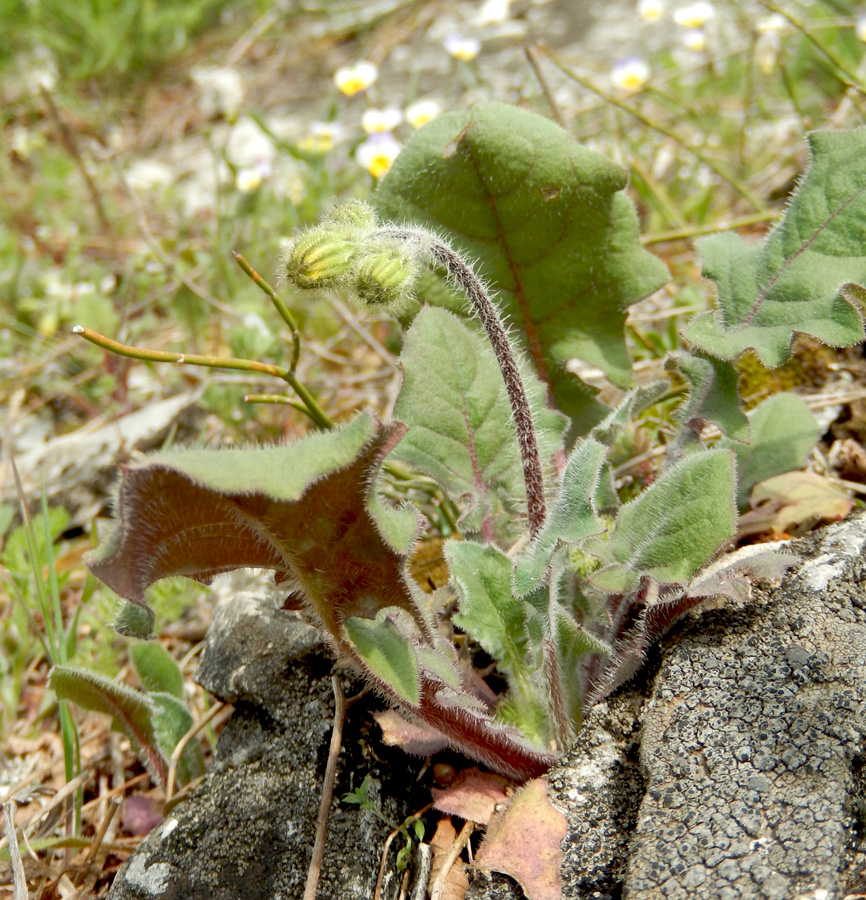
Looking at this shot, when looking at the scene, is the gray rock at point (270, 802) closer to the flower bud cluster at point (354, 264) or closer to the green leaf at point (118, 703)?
the green leaf at point (118, 703)

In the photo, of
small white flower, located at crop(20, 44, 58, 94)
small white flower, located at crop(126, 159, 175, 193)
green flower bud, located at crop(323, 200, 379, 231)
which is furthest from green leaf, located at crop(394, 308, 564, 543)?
small white flower, located at crop(20, 44, 58, 94)

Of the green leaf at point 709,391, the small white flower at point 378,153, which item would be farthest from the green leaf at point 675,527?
the small white flower at point 378,153

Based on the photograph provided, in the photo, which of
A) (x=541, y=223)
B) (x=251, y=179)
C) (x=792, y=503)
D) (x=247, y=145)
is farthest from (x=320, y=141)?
(x=792, y=503)

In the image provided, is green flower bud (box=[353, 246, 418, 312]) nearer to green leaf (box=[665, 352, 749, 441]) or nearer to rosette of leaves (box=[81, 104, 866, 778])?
rosette of leaves (box=[81, 104, 866, 778])

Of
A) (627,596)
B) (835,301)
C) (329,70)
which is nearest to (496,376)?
(627,596)

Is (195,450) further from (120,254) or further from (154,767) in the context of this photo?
(120,254)

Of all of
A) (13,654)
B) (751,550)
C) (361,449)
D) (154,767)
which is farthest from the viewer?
(13,654)
